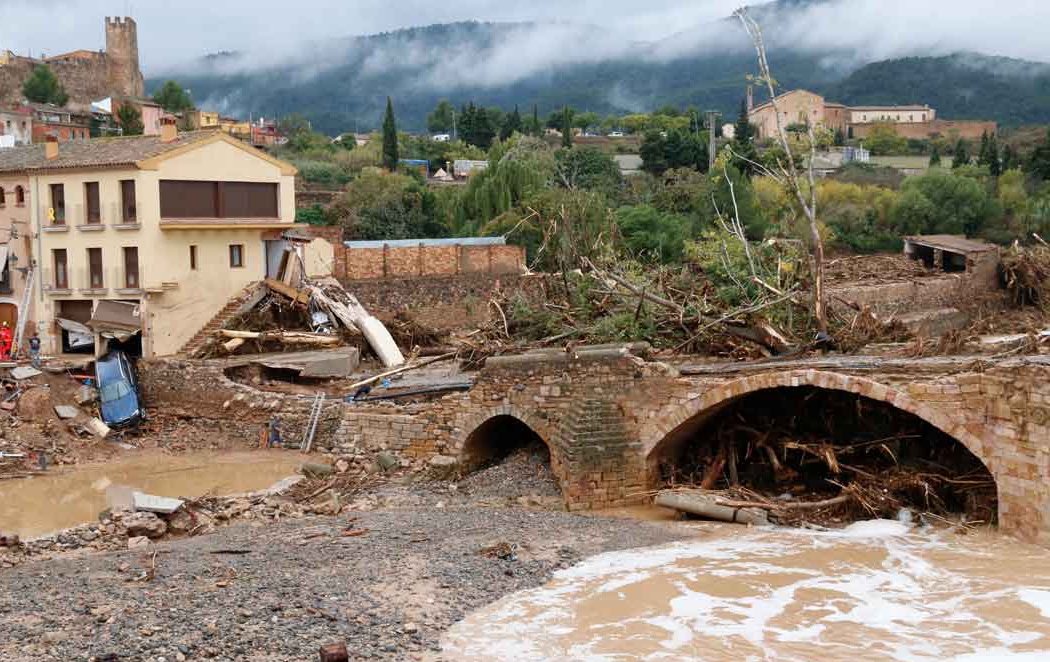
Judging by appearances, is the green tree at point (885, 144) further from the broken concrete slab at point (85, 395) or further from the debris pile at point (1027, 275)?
the broken concrete slab at point (85, 395)

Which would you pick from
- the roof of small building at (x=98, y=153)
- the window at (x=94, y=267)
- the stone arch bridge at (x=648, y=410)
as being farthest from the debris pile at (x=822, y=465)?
the window at (x=94, y=267)

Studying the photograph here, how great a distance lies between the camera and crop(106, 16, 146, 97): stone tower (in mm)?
89188

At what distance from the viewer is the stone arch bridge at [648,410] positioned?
47.8 ft

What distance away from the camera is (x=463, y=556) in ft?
48.8

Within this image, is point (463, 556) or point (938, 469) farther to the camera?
point (938, 469)

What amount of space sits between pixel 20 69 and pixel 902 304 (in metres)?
66.4

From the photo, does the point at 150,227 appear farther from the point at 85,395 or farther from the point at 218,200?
the point at 85,395

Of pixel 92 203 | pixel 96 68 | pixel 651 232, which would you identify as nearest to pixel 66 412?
pixel 92 203

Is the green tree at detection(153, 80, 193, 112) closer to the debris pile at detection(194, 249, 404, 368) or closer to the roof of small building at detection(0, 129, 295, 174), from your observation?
the roof of small building at detection(0, 129, 295, 174)

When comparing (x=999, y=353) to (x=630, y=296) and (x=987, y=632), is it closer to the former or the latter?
(x=987, y=632)

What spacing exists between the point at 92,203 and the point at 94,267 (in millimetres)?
1562

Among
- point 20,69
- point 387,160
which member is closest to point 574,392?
point 387,160

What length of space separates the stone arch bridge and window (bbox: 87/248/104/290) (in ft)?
29.0

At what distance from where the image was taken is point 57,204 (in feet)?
99.1
